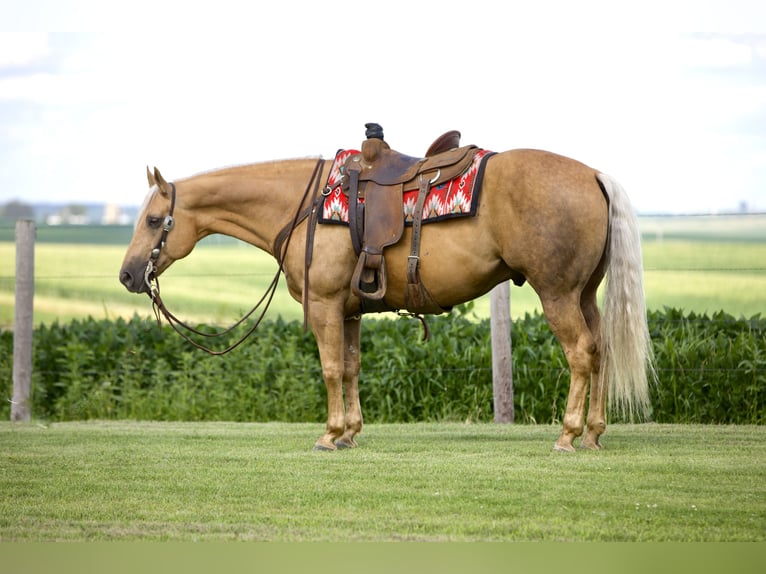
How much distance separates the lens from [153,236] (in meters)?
7.56

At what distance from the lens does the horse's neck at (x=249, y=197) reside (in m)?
7.53

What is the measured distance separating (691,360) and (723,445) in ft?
6.48

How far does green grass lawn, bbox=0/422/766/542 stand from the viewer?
197 inches

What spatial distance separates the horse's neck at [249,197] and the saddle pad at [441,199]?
359 millimetres

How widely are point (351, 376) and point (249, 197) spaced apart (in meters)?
1.47

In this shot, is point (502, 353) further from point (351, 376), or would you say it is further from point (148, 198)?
point (148, 198)

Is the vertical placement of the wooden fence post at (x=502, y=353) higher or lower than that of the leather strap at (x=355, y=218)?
lower

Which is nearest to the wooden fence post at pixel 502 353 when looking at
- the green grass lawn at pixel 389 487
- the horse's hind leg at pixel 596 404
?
the green grass lawn at pixel 389 487

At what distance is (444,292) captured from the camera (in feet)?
A: 23.4

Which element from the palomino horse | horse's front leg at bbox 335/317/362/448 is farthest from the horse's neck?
horse's front leg at bbox 335/317/362/448

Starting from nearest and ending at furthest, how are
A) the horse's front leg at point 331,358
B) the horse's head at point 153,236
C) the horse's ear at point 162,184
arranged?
the horse's front leg at point 331,358 → the horse's ear at point 162,184 → the horse's head at point 153,236

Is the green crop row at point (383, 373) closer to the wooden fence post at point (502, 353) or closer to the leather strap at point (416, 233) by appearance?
the wooden fence post at point (502, 353)

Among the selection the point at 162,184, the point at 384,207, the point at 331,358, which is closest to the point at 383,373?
the point at 331,358

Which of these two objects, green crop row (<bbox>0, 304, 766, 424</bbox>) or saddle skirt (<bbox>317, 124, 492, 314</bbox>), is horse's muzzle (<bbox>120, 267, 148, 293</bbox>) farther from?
green crop row (<bbox>0, 304, 766, 424</bbox>)
